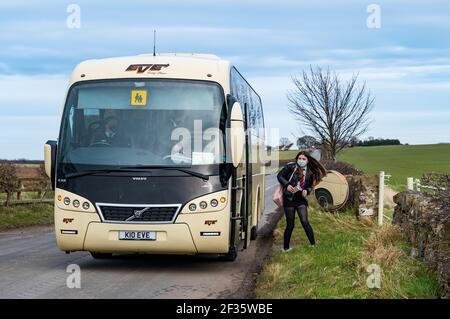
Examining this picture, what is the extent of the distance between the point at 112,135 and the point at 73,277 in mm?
2201

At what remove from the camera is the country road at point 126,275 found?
8.53 m

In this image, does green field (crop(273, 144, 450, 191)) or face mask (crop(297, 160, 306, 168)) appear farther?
green field (crop(273, 144, 450, 191))

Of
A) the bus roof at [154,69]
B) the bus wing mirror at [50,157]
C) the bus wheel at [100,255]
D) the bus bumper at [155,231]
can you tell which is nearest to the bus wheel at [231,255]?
the bus bumper at [155,231]

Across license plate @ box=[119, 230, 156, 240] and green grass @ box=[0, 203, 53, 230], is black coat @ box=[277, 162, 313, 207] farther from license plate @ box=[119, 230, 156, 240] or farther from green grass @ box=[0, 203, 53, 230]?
green grass @ box=[0, 203, 53, 230]

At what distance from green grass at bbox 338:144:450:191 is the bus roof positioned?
1735 inches

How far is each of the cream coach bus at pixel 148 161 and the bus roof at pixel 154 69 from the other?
0.6 inches

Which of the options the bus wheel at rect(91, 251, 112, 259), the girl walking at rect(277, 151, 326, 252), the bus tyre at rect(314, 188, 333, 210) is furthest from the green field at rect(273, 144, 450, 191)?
the bus wheel at rect(91, 251, 112, 259)

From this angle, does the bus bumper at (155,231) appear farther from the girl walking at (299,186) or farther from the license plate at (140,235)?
the girl walking at (299,186)

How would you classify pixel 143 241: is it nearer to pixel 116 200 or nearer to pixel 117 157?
pixel 116 200

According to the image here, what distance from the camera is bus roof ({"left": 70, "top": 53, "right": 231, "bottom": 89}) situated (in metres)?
10.3

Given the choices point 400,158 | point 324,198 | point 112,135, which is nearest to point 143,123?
point 112,135

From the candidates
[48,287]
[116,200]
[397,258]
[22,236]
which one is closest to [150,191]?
[116,200]

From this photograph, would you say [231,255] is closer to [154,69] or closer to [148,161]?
[148,161]
